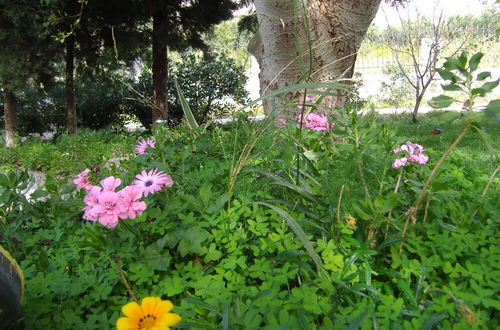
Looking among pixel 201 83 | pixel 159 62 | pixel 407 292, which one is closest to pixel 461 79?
→ pixel 407 292

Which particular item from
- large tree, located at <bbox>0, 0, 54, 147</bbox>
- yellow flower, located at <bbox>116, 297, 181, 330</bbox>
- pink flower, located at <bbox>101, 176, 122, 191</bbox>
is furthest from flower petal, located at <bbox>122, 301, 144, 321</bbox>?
large tree, located at <bbox>0, 0, 54, 147</bbox>

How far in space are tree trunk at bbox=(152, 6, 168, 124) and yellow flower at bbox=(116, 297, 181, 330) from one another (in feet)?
22.0

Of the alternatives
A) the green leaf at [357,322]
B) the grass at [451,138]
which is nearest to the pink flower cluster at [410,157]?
the grass at [451,138]

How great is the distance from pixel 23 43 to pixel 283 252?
24.4 ft

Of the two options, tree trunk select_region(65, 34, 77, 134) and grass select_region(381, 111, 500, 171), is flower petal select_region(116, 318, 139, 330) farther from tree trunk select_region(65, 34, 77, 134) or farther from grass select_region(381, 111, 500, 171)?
tree trunk select_region(65, 34, 77, 134)

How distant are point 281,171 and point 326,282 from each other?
0.73m

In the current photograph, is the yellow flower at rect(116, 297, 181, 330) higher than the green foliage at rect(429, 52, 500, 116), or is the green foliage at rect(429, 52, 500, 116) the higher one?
the green foliage at rect(429, 52, 500, 116)

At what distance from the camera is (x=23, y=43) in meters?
6.92

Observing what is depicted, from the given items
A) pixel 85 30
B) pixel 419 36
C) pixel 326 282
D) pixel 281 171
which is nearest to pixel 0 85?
pixel 85 30

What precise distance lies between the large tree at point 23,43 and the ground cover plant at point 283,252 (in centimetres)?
591

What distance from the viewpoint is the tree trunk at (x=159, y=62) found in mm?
7402

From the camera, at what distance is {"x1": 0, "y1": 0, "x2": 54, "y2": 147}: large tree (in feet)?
20.7

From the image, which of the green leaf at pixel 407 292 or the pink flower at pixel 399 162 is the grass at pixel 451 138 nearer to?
the pink flower at pixel 399 162

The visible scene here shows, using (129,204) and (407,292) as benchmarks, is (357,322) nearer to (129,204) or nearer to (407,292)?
(407,292)
